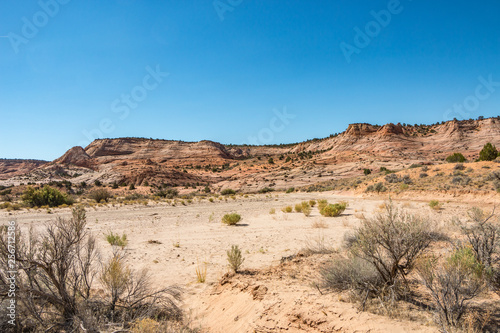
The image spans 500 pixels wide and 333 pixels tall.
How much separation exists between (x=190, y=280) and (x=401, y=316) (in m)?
4.59

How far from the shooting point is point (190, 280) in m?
6.55

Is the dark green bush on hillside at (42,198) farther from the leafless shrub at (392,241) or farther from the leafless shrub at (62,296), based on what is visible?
the leafless shrub at (392,241)

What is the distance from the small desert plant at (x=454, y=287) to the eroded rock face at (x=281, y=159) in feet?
143

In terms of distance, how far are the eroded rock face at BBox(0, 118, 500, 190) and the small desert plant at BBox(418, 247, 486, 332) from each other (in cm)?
4357

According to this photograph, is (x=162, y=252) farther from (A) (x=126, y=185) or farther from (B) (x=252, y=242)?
(A) (x=126, y=185)

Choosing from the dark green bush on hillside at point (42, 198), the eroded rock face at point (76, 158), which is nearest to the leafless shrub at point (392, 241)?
the dark green bush on hillside at point (42, 198)

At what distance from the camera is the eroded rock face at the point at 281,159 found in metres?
52.1

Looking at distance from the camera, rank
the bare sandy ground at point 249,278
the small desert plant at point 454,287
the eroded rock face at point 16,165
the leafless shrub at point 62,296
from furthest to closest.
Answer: the eroded rock face at point 16,165, the bare sandy ground at point 249,278, the leafless shrub at point 62,296, the small desert plant at point 454,287

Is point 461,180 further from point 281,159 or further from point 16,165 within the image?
point 16,165

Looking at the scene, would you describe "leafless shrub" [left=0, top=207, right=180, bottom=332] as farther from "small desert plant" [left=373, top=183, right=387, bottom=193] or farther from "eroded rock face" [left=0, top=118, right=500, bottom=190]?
"eroded rock face" [left=0, top=118, right=500, bottom=190]

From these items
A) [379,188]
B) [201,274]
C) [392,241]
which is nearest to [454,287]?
[392,241]

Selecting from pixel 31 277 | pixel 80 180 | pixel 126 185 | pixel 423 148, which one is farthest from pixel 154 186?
pixel 423 148

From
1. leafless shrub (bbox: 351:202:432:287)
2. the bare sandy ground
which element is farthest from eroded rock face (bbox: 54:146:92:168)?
leafless shrub (bbox: 351:202:432:287)

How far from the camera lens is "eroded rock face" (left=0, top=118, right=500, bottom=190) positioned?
171 ft
